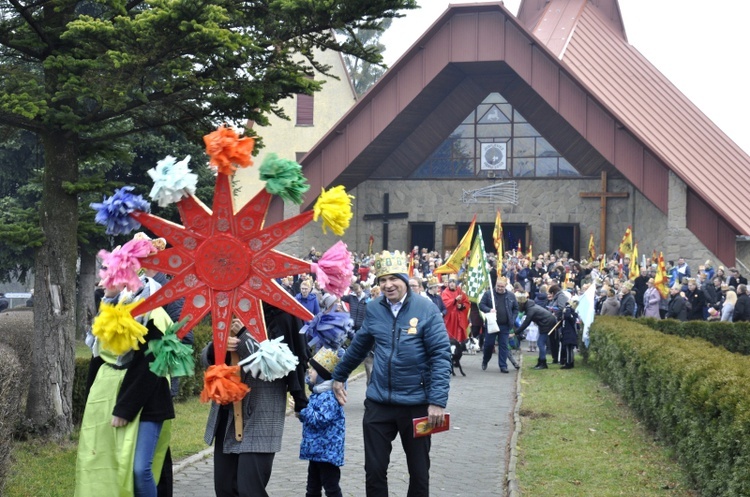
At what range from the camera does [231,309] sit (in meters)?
6.67

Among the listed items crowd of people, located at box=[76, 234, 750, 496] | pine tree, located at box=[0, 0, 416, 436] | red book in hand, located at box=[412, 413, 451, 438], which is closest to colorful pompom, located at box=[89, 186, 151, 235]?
crowd of people, located at box=[76, 234, 750, 496]

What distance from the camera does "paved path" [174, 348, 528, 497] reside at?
31.8 feet

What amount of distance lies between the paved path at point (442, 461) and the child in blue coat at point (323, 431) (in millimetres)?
1496

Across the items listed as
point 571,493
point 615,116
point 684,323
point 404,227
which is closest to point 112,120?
point 571,493

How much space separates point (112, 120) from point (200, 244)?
5421 millimetres

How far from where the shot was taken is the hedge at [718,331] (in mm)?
22797

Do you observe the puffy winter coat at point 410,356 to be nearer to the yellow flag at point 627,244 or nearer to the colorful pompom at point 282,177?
the colorful pompom at point 282,177

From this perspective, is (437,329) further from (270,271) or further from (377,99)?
(377,99)

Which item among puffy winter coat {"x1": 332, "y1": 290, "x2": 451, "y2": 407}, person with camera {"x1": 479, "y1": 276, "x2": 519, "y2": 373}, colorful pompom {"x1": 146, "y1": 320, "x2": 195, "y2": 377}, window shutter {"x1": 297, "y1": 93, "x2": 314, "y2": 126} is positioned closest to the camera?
colorful pompom {"x1": 146, "y1": 320, "x2": 195, "y2": 377}

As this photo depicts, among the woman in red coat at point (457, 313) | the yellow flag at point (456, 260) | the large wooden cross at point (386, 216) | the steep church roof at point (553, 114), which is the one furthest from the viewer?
the large wooden cross at point (386, 216)

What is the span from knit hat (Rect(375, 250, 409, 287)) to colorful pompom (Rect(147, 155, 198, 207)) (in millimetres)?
1677

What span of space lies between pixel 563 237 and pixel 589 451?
91.1 feet

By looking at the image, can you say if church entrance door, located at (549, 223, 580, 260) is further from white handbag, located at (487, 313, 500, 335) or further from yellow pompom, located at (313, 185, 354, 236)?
yellow pompom, located at (313, 185, 354, 236)

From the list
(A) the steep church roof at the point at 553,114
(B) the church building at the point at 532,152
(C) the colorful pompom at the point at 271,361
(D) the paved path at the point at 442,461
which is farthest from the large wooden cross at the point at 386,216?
(C) the colorful pompom at the point at 271,361
